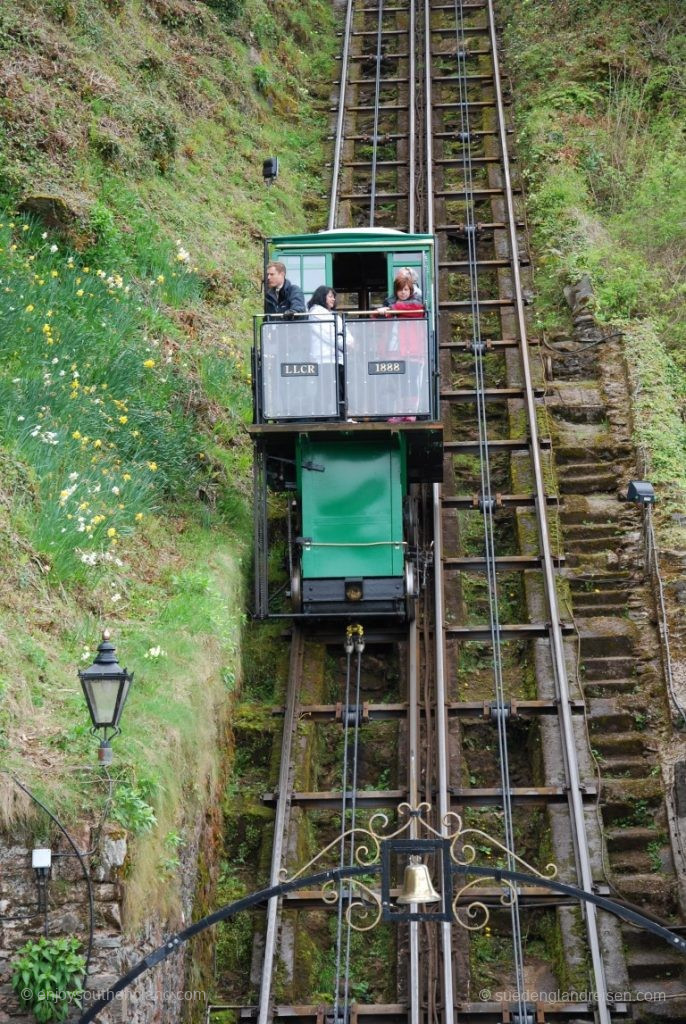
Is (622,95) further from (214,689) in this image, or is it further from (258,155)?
(214,689)

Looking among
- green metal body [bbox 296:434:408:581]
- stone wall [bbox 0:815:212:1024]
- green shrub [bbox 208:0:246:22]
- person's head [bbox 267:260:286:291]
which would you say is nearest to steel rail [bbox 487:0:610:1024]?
green metal body [bbox 296:434:408:581]

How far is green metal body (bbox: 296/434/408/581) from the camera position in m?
12.5

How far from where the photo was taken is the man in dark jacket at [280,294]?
1280 centimetres

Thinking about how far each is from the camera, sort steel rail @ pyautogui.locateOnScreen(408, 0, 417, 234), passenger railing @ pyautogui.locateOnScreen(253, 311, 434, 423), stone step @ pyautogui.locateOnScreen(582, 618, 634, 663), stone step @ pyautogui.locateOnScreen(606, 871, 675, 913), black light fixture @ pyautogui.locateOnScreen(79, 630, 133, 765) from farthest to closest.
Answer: steel rail @ pyautogui.locateOnScreen(408, 0, 417, 234) → stone step @ pyautogui.locateOnScreen(582, 618, 634, 663) → passenger railing @ pyautogui.locateOnScreen(253, 311, 434, 423) → stone step @ pyautogui.locateOnScreen(606, 871, 675, 913) → black light fixture @ pyautogui.locateOnScreen(79, 630, 133, 765)

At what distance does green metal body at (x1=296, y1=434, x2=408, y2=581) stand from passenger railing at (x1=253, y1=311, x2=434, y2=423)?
36cm

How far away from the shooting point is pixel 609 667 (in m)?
13.1

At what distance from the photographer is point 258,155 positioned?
73.1 feet

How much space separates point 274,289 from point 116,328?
6.67ft

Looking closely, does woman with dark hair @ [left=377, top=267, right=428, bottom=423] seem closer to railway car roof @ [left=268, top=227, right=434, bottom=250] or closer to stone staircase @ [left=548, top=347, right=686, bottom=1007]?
railway car roof @ [left=268, top=227, right=434, bottom=250]

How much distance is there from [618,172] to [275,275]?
10.5m

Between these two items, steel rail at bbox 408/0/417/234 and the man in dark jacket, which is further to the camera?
steel rail at bbox 408/0/417/234

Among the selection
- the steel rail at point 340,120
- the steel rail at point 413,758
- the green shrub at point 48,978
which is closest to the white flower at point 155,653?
the steel rail at point 413,758

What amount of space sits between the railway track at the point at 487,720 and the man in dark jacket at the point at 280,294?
116 inches

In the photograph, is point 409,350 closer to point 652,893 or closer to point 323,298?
point 323,298
